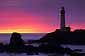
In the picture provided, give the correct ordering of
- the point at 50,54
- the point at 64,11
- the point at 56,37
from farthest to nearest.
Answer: the point at 64,11, the point at 56,37, the point at 50,54

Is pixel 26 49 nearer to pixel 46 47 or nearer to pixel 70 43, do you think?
pixel 46 47

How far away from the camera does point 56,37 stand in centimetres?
8762

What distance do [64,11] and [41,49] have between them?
23.4m

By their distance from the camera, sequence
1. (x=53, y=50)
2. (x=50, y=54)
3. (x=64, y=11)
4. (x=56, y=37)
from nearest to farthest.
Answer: (x=50, y=54) → (x=53, y=50) → (x=56, y=37) → (x=64, y=11)

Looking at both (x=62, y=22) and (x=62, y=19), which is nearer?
(x=62, y=22)

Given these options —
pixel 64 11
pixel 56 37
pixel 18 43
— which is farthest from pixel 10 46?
pixel 64 11

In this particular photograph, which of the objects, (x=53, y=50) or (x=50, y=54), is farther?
(x=53, y=50)

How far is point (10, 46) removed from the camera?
238ft

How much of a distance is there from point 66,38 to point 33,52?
27748 millimetres

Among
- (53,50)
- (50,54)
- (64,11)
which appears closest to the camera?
(50,54)

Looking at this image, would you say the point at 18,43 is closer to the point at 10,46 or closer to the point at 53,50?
the point at 10,46

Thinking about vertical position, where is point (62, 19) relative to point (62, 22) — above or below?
above

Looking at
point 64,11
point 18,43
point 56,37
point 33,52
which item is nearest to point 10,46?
point 18,43

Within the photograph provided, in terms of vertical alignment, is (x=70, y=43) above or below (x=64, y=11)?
below
